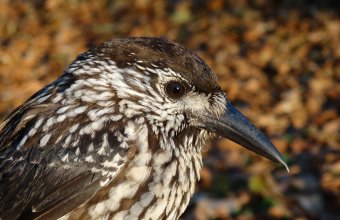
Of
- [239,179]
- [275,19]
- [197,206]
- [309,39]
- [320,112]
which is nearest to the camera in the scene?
[197,206]

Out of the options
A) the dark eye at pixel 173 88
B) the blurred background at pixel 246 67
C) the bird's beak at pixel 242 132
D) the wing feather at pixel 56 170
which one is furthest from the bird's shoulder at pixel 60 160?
the blurred background at pixel 246 67

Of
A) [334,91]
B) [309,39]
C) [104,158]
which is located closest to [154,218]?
[104,158]

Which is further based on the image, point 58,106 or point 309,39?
point 309,39

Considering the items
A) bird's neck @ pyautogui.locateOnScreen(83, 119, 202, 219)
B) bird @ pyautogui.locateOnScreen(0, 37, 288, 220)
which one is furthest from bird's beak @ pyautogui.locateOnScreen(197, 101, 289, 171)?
bird's neck @ pyautogui.locateOnScreen(83, 119, 202, 219)

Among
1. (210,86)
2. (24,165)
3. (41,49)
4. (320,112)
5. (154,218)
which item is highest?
(210,86)

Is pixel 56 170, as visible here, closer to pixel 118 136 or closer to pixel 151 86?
pixel 118 136

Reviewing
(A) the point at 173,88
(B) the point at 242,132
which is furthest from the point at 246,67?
(A) the point at 173,88

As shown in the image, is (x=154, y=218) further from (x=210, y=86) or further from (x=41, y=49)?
(x=41, y=49)
